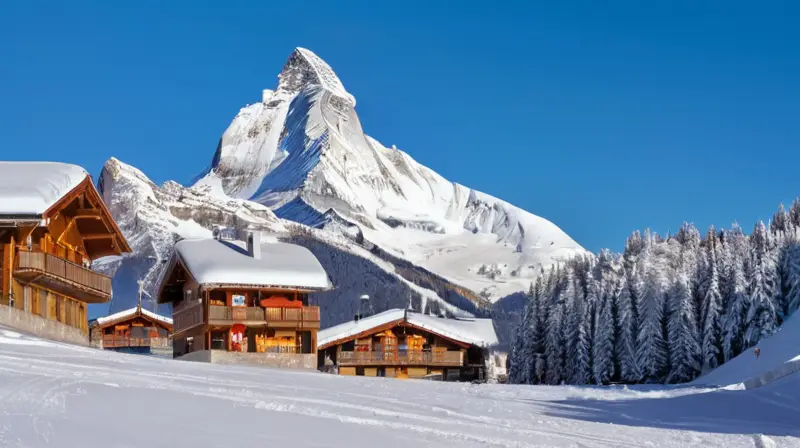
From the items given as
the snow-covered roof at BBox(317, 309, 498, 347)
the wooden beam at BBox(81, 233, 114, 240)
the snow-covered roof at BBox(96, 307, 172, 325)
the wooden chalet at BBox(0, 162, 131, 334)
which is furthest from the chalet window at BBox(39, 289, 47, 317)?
the snow-covered roof at BBox(96, 307, 172, 325)

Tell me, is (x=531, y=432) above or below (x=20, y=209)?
below

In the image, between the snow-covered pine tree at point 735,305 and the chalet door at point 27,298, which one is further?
the snow-covered pine tree at point 735,305

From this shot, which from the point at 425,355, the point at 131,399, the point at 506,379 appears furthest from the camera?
the point at 506,379

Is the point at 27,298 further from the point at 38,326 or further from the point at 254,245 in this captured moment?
the point at 254,245

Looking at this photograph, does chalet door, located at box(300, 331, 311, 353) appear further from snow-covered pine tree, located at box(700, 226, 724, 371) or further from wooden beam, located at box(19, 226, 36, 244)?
snow-covered pine tree, located at box(700, 226, 724, 371)

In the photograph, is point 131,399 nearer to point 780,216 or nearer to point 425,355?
point 425,355

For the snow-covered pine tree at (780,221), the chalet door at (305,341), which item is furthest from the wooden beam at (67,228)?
the snow-covered pine tree at (780,221)

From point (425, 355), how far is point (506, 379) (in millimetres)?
24040

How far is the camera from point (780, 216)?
260 feet

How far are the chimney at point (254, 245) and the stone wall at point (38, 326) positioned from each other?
8.97 metres

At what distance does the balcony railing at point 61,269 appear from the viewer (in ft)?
119

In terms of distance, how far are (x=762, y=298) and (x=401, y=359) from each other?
802 inches

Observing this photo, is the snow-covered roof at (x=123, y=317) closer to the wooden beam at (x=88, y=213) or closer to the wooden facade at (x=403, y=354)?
the wooden facade at (x=403, y=354)

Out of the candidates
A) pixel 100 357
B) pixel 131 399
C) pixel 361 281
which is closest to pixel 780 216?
pixel 100 357
